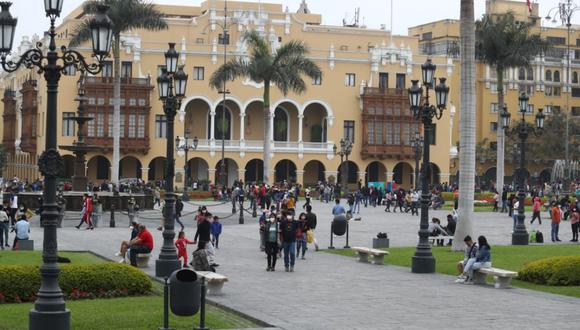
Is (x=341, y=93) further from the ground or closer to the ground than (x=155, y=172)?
further from the ground

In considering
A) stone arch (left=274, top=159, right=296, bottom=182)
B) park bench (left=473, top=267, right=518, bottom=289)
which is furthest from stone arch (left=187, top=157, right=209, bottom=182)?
park bench (left=473, top=267, right=518, bottom=289)

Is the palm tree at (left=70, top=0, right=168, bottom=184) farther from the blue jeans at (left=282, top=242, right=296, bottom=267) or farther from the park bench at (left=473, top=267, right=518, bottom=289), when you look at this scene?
the park bench at (left=473, top=267, right=518, bottom=289)

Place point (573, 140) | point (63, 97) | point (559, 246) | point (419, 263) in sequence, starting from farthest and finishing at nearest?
1. point (573, 140)
2. point (63, 97)
3. point (559, 246)
4. point (419, 263)

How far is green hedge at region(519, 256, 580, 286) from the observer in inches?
867

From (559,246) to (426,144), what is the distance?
918 centimetres

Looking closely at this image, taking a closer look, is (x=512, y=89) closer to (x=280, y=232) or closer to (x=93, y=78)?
(x=93, y=78)

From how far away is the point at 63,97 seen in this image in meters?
74.4

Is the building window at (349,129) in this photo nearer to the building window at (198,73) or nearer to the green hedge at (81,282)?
the building window at (198,73)

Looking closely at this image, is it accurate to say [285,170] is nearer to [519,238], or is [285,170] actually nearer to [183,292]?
[519,238]

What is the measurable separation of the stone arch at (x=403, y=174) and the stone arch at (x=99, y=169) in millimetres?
22447

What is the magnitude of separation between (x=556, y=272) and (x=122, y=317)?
33.0 feet

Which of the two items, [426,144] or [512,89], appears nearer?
[426,144]

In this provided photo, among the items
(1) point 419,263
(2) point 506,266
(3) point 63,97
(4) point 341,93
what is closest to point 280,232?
(1) point 419,263

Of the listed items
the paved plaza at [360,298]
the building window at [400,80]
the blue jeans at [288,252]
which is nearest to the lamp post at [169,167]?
the paved plaza at [360,298]
